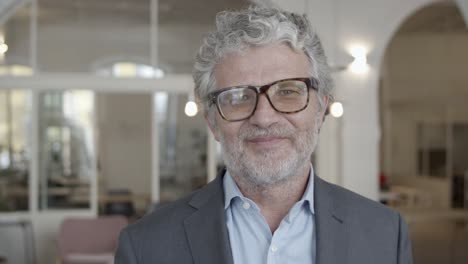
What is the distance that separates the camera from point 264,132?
151 cm

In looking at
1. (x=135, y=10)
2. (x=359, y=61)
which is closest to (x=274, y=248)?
(x=359, y=61)

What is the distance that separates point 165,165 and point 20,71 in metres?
2.46

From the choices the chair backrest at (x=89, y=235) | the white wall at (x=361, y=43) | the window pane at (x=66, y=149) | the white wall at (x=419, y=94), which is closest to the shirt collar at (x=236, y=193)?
the white wall at (x=361, y=43)

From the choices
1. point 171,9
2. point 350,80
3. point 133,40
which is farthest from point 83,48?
point 350,80

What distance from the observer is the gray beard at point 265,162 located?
1.56 metres

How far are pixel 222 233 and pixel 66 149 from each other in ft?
24.9

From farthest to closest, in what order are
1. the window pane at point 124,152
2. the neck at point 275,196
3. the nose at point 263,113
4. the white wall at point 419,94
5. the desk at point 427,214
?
1. the white wall at point 419,94
2. the desk at point 427,214
3. the window pane at point 124,152
4. the neck at point 275,196
5. the nose at point 263,113

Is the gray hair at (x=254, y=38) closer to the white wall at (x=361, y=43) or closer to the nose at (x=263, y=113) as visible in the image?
the nose at (x=263, y=113)

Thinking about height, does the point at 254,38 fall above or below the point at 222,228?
above

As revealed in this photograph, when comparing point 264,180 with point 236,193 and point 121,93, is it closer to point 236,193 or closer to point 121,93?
point 236,193

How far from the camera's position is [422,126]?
15.5m

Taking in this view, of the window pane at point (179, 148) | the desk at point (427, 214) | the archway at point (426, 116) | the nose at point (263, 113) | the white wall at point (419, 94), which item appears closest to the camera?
the nose at point (263, 113)

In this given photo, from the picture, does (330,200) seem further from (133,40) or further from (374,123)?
(133,40)

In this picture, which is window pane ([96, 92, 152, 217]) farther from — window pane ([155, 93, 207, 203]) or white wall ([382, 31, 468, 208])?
white wall ([382, 31, 468, 208])
